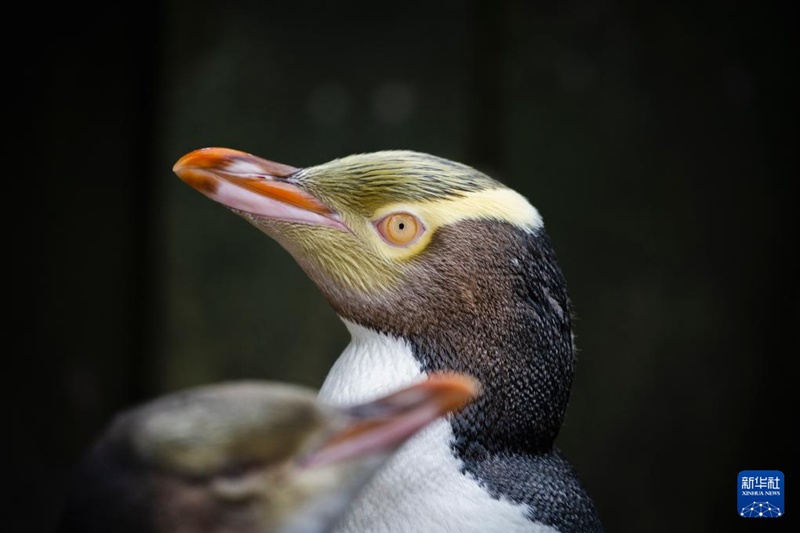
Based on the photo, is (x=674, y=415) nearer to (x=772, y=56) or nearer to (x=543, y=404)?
(x=772, y=56)

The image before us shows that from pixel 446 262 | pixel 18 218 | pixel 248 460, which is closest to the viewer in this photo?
pixel 248 460

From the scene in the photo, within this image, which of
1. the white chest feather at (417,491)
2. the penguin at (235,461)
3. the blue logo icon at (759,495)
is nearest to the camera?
the penguin at (235,461)

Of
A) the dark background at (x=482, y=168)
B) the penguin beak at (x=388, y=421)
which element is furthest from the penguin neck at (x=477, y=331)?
the dark background at (x=482, y=168)

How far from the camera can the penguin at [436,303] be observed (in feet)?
2.77

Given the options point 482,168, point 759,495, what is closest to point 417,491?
point 759,495

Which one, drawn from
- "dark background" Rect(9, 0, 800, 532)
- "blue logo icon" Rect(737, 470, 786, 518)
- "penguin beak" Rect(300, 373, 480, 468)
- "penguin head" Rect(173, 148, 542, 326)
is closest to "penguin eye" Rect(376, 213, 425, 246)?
"penguin head" Rect(173, 148, 542, 326)

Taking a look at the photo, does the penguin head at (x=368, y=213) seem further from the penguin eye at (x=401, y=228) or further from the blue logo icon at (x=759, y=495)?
the blue logo icon at (x=759, y=495)

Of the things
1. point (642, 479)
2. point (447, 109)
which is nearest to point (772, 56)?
point (447, 109)

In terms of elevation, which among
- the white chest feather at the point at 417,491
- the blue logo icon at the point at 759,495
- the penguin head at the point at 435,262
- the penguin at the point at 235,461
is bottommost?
the blue logo icon at the point at 759,495

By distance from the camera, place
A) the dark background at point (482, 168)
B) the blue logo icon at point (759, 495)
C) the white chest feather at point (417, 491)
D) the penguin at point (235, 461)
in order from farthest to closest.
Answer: the dark background at point (482, 168) < the blue logo icon at point (759, 495) < the white chest feather at point (417, 491) < the penguin at point (235, 461)

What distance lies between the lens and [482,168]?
1870 mm

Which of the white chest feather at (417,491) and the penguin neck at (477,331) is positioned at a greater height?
the penguin neck at (477,331)

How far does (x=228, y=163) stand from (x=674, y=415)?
127 cm

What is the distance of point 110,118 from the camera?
1.93 m
